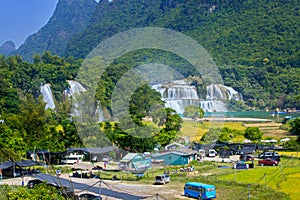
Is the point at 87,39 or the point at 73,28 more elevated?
the point at 73,28

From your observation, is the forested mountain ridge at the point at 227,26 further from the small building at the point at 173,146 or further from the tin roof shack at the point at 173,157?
the tin roof shack at the point at 173,157

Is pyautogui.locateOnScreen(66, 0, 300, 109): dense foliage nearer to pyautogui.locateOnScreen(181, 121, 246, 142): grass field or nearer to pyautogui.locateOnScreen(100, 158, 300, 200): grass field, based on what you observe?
pyautogui.locateOnScreen(181, 121, 246, 142): grass field

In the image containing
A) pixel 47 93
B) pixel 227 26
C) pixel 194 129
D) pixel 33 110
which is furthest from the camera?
pixel 227 26

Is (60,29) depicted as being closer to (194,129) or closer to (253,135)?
(194,129)

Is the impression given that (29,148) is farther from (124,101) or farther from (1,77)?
(1,77)

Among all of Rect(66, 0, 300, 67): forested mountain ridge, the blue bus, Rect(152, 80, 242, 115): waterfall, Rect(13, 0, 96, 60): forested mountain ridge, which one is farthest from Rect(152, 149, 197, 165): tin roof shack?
Rect(13, 0, 96, 60): forested mountain ridge

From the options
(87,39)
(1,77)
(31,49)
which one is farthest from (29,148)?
Result: (31,49)

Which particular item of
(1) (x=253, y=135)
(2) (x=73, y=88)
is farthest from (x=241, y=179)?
(2) (x=73, y=88)
